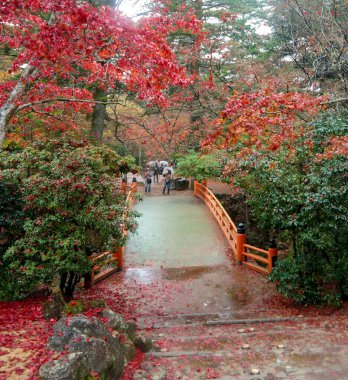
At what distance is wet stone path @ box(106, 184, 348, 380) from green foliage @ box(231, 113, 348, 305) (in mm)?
958

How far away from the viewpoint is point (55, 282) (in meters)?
9.32

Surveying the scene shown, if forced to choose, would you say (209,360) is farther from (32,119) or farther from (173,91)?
(173,91)

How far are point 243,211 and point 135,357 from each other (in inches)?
565

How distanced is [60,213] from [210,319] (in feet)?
13.6

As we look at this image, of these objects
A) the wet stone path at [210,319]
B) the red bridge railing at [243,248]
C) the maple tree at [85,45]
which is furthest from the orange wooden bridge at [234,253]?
the maple tree at [85,45]

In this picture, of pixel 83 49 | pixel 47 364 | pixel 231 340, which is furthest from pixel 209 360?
pixel 83 49

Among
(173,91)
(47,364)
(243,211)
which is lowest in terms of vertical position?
(47,364)

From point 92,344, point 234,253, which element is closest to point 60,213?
point 92,344

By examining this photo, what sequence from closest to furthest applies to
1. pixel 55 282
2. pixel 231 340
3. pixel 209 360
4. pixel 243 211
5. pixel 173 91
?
pixel 209 360 → pixel 231 340 → pixel 55 282 → pixel 243 211 → pixel 173 91

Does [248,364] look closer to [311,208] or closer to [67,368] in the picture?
[67,368]

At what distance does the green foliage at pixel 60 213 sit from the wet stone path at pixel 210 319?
88.3 inches

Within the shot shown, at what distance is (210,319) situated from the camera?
28.1 ft

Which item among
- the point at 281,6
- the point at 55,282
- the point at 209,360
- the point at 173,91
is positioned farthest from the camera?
the point at 173,91

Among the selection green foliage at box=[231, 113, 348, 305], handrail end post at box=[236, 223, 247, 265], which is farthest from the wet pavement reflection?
green foliage at box=[231, 113, 348, 305]
